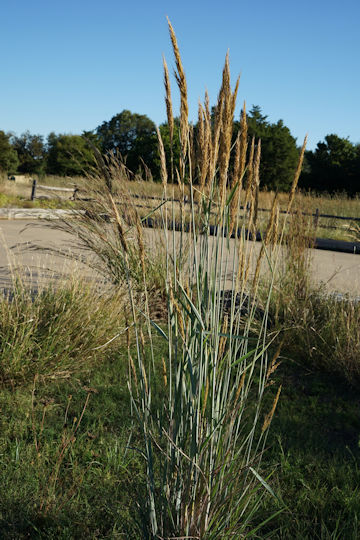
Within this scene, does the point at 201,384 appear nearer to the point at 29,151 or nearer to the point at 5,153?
the point at 5,153

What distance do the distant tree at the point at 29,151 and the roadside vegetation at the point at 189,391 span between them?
32831 mm

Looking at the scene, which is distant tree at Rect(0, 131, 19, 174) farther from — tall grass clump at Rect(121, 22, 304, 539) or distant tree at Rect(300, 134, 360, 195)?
tall grass clump at Rect(121, 22, 304, 539)

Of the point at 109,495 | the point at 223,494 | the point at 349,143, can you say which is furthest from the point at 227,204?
the point at 349,143

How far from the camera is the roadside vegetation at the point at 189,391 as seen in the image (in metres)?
1.33

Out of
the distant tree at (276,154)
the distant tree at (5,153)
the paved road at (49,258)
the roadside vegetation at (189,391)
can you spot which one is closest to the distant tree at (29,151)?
the distant tree at (5,153)

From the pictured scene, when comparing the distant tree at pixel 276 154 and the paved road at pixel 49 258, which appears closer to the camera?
the paved road at pixel 49 258

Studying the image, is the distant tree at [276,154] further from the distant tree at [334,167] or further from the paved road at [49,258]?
the paved road at [49,258]

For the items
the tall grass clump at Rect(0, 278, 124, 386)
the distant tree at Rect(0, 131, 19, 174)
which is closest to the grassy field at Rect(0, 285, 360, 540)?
the tall grass clump at Rect(0, 278, 124, 386)

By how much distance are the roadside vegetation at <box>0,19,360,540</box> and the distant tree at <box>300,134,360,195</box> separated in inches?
849

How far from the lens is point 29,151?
36.3 meters

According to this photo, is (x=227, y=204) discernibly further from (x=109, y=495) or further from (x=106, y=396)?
(x=106, y=396)

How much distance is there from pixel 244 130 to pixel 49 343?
2.18 m

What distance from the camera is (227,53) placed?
3.92 feet

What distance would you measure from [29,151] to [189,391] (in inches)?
1494
